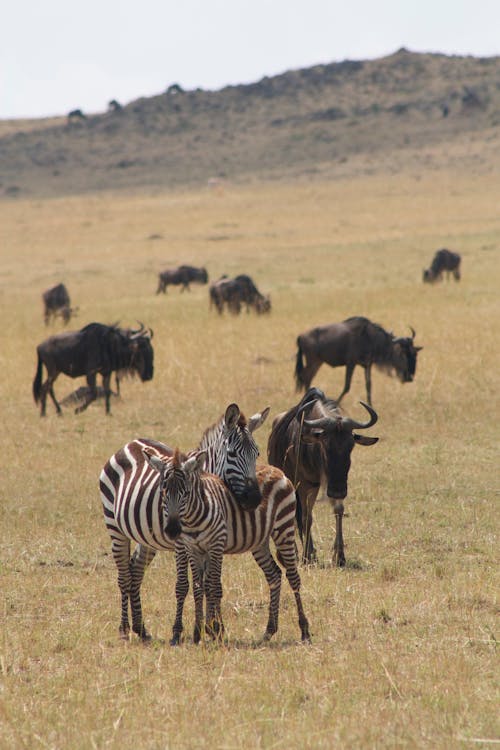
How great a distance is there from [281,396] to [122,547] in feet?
34.5

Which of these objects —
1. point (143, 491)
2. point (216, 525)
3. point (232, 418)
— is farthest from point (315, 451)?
point (216, 525)

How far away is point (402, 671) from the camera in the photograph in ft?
22.0

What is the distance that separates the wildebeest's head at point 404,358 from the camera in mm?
18406

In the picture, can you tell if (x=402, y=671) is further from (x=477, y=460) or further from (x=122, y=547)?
(x=477, y=460)

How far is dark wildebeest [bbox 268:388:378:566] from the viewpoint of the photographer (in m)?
9.20

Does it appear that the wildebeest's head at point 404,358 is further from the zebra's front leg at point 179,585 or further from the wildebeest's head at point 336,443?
the zebra's front leg at point 179,585

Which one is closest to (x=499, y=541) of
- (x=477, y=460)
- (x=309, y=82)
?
(x=477, y=460)

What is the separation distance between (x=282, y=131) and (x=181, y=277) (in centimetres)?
6450

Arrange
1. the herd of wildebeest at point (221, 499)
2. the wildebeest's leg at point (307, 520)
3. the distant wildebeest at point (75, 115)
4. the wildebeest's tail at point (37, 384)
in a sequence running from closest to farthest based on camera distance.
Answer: the herd of wildebeest at point (221, 499) < the wildebeest's leg at point (307, 520) < the wildebeest's tail at point (37, 384) < the distant wildebeest at point (75, 115)

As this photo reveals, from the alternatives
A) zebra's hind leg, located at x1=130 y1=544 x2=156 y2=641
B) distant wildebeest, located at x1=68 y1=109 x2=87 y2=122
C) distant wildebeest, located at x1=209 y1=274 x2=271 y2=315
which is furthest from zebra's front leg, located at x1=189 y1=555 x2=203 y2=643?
distant wildebeest, located at x1=68 y1=109 x2=87 y2=122

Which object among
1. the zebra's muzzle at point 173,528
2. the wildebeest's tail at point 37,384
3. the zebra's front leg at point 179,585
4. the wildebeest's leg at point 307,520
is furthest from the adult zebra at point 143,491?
the wildebeest's tail at point 37,384

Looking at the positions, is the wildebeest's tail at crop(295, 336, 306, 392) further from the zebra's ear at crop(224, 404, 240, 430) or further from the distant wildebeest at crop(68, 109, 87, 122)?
the distant wildebeest at crop(68, 109, 87, 122)

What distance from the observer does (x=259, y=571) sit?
962 cm

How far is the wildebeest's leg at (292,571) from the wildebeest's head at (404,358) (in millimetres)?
10923
